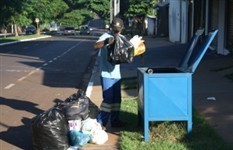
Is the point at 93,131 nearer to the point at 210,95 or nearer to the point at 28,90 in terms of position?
the point at 210,95

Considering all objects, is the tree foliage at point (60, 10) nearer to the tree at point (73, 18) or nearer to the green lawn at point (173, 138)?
the tree at point (73, 18)

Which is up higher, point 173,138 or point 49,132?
point 49,132

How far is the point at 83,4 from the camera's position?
122312 millimetres

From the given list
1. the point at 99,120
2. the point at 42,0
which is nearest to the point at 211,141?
the point at 99,120

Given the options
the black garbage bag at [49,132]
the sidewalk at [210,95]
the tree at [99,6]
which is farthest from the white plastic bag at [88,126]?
the tree at [99,6]

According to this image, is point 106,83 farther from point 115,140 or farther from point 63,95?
point 63,95

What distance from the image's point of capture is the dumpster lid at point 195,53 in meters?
6.80

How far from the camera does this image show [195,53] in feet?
24.0

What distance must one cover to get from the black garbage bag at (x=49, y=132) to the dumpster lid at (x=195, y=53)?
1997 mm

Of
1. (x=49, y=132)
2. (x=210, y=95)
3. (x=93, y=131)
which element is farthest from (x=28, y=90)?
(x=49, y=132)

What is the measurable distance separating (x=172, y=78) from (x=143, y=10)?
60645 mm

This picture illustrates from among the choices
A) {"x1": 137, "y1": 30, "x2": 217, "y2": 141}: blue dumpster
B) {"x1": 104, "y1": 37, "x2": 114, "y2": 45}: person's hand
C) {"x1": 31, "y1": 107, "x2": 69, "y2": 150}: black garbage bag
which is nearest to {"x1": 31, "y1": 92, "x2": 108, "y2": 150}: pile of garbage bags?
{"x1": 31, "y1": 107, "x2": 69, "y2": 150}: black garbage bag

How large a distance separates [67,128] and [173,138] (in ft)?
5.04

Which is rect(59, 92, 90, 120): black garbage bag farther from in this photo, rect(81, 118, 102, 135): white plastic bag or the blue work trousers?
the blue work trousers
